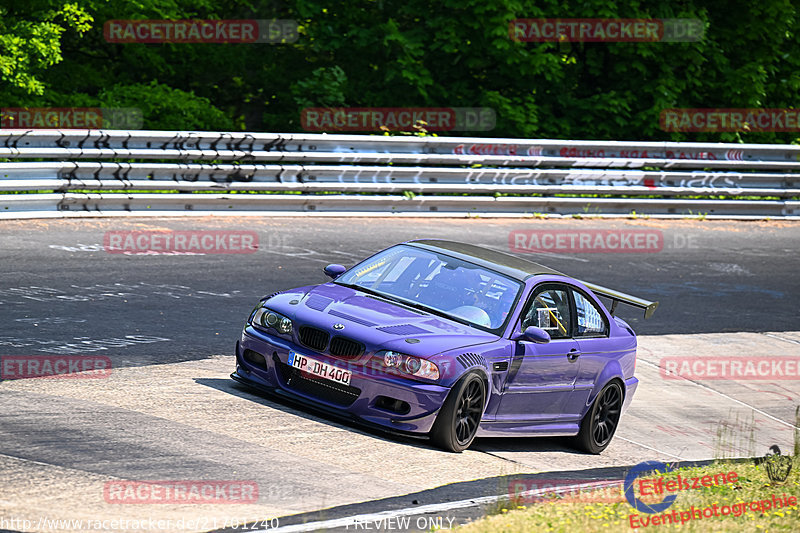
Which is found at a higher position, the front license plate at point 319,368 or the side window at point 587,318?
the side window at point 587,318

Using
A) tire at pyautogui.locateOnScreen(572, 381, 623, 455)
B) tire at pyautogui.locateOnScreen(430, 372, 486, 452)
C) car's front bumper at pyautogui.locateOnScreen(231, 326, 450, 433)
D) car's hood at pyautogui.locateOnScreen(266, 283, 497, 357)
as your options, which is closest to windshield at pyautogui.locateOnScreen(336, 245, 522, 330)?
car's hood at pyautogui.locateOnScreen(266, 283, 497, 357)

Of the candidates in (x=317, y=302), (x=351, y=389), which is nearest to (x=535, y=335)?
(x=351, y=389)

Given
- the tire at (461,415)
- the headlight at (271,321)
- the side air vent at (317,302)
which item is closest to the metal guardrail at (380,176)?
the headlight at (271,321)

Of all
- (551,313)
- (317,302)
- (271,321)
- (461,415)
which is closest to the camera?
(461,415)

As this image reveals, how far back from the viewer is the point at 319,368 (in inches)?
334

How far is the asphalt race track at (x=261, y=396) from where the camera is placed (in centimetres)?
673

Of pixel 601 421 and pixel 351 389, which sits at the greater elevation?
pixel 351 389

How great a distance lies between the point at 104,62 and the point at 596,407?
18.6 m

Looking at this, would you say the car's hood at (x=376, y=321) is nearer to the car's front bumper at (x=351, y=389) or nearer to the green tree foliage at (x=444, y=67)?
the car's front bumper at (x=351, y=389)

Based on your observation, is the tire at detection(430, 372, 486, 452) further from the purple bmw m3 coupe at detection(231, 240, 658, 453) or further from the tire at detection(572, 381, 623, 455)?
the tire at detection(572, 381, 623, 455)

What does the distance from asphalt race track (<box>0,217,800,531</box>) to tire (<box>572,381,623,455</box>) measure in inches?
6.4

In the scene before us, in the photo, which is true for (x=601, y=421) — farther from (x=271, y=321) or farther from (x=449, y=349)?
(x=271, y=321)

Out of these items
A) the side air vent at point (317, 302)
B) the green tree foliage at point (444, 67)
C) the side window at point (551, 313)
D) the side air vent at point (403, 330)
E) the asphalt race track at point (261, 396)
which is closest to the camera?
the asphalt race track at point (261, 396)

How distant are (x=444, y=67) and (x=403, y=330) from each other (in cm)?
1699
